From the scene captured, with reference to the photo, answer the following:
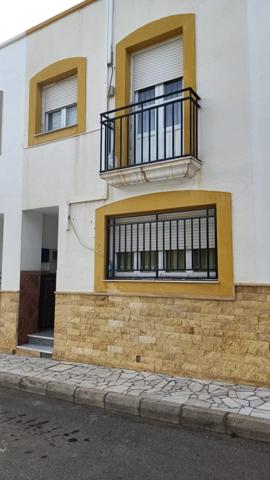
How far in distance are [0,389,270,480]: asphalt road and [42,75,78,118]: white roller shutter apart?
602 centimetres

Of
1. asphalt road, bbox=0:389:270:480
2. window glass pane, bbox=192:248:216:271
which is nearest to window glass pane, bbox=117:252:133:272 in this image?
window glass pane, bbox=192:248:216:271

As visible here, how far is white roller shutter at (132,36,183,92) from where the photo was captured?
6848mm

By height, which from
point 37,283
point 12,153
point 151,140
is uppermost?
point 12,153

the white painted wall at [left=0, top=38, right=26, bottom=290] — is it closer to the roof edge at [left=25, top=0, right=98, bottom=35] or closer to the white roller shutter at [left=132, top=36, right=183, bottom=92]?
the roof edge at [left=25, top=0, right=98, bottom=35]

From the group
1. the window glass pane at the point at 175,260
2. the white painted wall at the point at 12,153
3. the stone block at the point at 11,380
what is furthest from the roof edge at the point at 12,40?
the stone block at the point at 11,380

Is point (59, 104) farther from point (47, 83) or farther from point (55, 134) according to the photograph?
point (55, 134)

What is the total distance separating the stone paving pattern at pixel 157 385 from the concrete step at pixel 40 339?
2.34 feet

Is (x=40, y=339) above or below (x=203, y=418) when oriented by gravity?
above

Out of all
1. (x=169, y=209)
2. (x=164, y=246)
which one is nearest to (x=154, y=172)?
(x=169, y=209)

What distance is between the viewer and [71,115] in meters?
8.27

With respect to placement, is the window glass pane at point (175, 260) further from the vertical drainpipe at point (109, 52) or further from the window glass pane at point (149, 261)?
the vertical drainpipe at point (109, 52)

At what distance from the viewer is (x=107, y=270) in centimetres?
718

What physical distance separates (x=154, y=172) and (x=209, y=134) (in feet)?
3.41

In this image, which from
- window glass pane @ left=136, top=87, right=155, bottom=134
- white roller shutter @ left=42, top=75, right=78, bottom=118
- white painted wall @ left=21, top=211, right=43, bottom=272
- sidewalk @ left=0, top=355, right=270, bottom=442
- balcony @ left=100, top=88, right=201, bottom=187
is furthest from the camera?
white painted wall @ left=21, top=211, right=43, bottom=272
